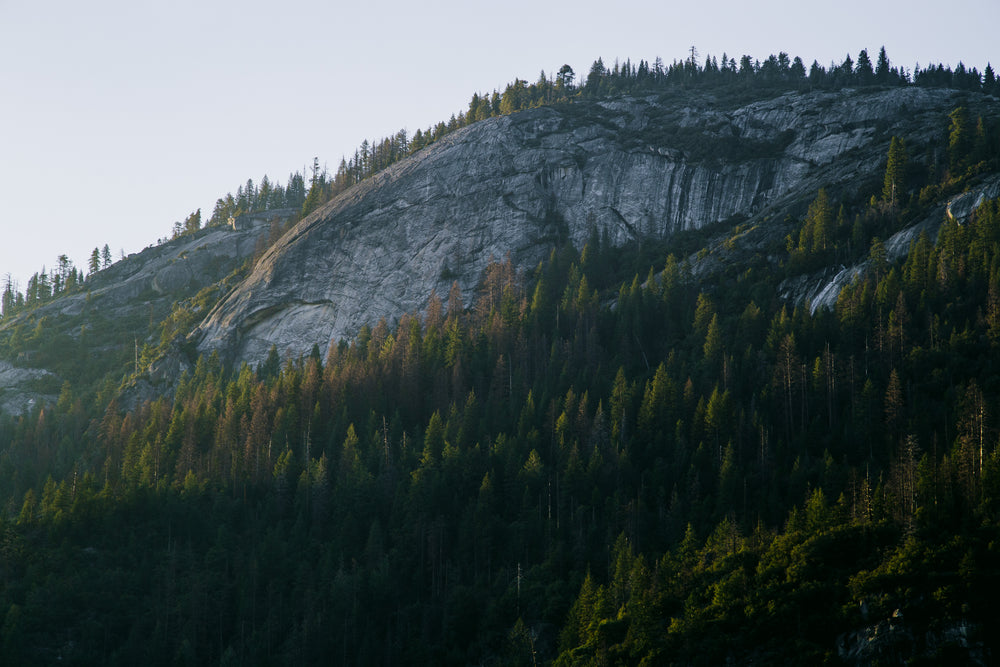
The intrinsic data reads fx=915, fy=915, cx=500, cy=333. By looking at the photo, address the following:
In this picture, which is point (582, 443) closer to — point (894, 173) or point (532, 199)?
point (894, 173)

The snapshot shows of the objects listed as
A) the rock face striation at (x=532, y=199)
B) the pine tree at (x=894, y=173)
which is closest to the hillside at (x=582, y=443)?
the pine tree at (x=894, y=173)

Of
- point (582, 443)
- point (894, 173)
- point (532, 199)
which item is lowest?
point (582, 443)

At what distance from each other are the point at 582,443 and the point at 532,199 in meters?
84.2

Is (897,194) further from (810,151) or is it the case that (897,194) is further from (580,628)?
(580,628)

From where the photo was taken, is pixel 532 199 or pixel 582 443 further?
pixel 532 199

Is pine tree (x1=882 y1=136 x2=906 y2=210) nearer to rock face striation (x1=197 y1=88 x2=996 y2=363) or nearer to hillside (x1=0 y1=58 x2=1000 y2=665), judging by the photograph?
hillside (x1=0 y1=58 x2=1000 y2=665)

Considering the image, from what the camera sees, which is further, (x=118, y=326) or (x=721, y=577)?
(x=118, y=326)

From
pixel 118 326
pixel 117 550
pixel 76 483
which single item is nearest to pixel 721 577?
pixel 117 550

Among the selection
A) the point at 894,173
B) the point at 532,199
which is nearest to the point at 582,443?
the point at 894,173

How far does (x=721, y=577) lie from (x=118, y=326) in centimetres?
15884

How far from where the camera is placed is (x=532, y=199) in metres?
179

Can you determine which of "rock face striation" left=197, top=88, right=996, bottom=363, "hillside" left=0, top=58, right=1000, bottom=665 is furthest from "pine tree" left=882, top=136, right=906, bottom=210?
"rock face striation" left=197, top=88, right=996, bottom=363

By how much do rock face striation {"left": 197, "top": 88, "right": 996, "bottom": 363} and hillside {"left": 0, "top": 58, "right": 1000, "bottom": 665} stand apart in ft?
2.61

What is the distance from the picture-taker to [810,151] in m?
172
